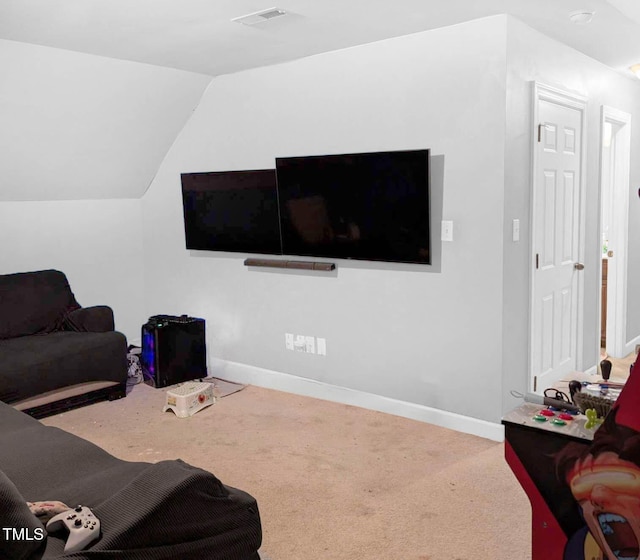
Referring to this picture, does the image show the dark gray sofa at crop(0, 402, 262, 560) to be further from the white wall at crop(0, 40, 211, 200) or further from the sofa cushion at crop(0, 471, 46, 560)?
the white wall at crop(0, 40, 211, 200)

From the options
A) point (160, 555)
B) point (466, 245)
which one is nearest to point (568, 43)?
point (466, 245)

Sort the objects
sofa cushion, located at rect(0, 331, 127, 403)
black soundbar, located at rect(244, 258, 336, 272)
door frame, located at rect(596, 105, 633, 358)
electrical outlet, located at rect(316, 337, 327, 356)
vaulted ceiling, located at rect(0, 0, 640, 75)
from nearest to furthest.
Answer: vaulted ceiling, located at rect(0, 0, 640, 75) < sofa cushion, located at rect(0, 331, 127, 403) < black soundbar, located at rect(244, 258, 336, 272) < electrical outlet, located at rect(316, 337, 327, 356) < door frame, located at rect(596, 105, 633, 358)

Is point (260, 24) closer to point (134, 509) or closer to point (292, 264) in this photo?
point (292, 264)

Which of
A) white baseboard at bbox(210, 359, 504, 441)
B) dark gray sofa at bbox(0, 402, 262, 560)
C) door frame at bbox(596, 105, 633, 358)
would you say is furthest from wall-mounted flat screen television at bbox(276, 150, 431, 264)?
door frame at bbox(596, 105, 633, 358)

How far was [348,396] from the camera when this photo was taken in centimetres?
451

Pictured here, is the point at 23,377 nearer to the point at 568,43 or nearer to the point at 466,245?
the point at 466,245

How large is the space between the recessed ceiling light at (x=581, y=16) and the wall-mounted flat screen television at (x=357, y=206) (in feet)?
3.48

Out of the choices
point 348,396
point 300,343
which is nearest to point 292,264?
point 300,343

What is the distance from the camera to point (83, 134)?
4867 mm

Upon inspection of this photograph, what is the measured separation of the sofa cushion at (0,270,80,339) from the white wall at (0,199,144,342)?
263 millimetres

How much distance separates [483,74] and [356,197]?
1053 millimetres

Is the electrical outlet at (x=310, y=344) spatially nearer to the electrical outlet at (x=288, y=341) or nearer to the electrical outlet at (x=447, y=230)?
the electrical outlet at (x=288, y=341)

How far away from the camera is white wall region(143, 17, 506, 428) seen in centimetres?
374

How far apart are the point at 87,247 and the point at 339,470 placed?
10.4ft
